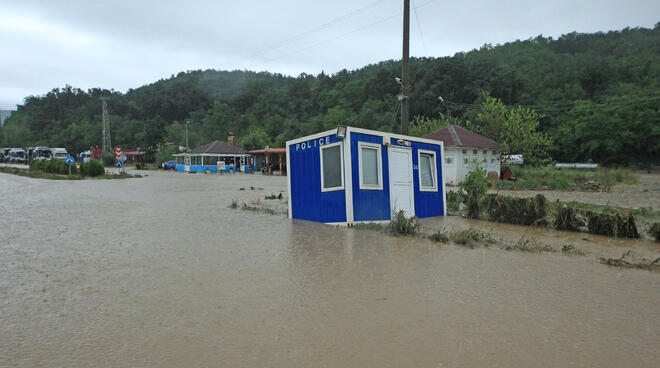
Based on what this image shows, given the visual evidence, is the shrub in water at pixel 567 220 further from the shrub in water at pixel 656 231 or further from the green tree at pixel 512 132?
the green tree at pixel 512 132

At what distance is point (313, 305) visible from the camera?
14.3 feet

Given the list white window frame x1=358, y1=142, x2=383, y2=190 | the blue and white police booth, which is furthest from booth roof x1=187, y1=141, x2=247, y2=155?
white window frame x1=358, y1=142, x2=383, y2=190

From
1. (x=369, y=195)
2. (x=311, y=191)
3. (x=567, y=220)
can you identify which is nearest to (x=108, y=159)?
(x=311, y=191)

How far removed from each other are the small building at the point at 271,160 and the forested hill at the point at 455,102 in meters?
9.03

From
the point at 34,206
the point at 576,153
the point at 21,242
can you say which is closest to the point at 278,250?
the point at 21,242

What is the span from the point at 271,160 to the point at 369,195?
1459 inches

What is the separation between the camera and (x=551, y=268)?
240 inches

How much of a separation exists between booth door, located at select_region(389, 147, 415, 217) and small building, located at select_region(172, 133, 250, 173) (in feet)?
122

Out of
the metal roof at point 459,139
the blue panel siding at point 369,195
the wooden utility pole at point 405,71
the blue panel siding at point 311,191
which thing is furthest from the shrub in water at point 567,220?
the metal roof at point 459,139

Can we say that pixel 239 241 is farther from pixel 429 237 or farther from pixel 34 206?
pixel 34 206

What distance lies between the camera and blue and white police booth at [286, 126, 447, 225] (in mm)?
9641

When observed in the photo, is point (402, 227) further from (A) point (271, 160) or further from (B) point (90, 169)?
(A) point (271, 160)

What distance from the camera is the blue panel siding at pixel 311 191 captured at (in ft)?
32.8

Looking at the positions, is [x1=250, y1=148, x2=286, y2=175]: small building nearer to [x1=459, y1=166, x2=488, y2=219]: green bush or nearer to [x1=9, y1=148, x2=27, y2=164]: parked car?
[x1=459, y1=166, x2=488, y2=219]: green bush
